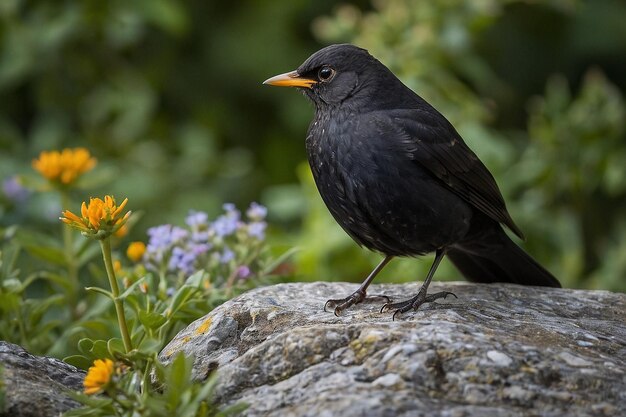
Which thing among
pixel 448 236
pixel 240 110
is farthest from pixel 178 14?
pixel 448 236

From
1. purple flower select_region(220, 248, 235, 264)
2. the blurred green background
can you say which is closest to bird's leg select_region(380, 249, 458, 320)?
purple flower select_region(220, 248, 235, 264)

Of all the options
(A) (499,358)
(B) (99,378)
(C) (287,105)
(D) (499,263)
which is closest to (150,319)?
(B) (99,378)

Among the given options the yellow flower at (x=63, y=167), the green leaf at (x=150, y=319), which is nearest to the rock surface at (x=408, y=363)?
the green leaf at (x=150, y=319)

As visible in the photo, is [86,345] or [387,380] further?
[86,345]

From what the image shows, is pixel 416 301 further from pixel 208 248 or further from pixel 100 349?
pixel 100 349

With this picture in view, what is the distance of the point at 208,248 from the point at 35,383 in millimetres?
1193

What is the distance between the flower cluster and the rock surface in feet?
1.67

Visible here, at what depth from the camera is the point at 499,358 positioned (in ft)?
8.93

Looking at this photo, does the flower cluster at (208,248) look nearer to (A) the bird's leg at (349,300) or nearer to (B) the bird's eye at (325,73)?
(A) the bird's leg at (349,300)

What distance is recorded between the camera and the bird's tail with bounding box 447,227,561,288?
4.32 m

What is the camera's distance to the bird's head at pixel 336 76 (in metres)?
4.18

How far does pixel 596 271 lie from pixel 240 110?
3020mm

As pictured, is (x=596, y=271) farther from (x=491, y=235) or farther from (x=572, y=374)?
(x=572, y=374)

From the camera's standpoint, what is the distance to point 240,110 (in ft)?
24.4
